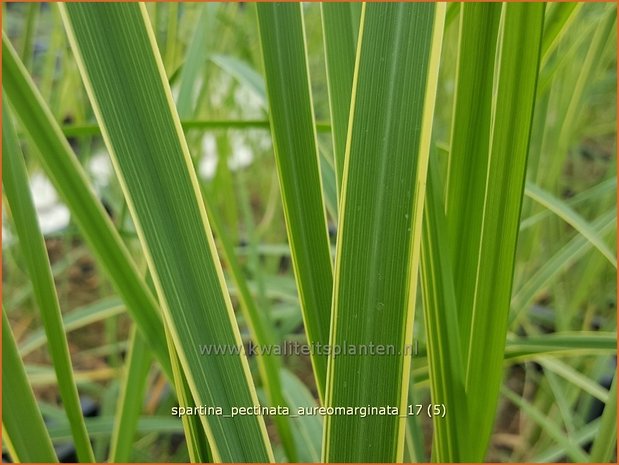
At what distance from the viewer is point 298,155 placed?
271 millimetres

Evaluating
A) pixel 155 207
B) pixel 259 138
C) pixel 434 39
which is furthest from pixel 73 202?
pixel 259 138

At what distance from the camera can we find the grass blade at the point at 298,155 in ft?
0.85

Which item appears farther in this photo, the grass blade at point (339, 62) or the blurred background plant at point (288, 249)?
the blurred background plant at point (288, 249)

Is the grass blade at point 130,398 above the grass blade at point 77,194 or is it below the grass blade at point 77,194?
below

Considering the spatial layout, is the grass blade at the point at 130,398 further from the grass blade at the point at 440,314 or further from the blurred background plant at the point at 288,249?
the grass blade at the point at 440,314

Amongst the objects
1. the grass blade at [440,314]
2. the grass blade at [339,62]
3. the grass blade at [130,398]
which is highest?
the grass blade at [339,62]

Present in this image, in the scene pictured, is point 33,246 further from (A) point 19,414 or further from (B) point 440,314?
(B) point 440,314

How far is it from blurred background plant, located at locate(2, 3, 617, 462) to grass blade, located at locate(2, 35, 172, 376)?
0.05 meters

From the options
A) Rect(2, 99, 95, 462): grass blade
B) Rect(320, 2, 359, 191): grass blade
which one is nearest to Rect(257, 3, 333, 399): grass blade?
Rect(320, 2, 359, 191): grass blade

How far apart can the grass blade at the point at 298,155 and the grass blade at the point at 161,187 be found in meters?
0.06

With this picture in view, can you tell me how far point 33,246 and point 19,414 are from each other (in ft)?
0.25

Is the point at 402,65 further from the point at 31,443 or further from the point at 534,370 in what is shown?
the point at 534,370

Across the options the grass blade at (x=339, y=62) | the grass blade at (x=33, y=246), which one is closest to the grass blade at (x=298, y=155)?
the grass blade at (x=339, y=62)

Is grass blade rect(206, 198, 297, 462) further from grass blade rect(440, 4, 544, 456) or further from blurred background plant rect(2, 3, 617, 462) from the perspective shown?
grass blade rect(440, 4, 544, 456)
